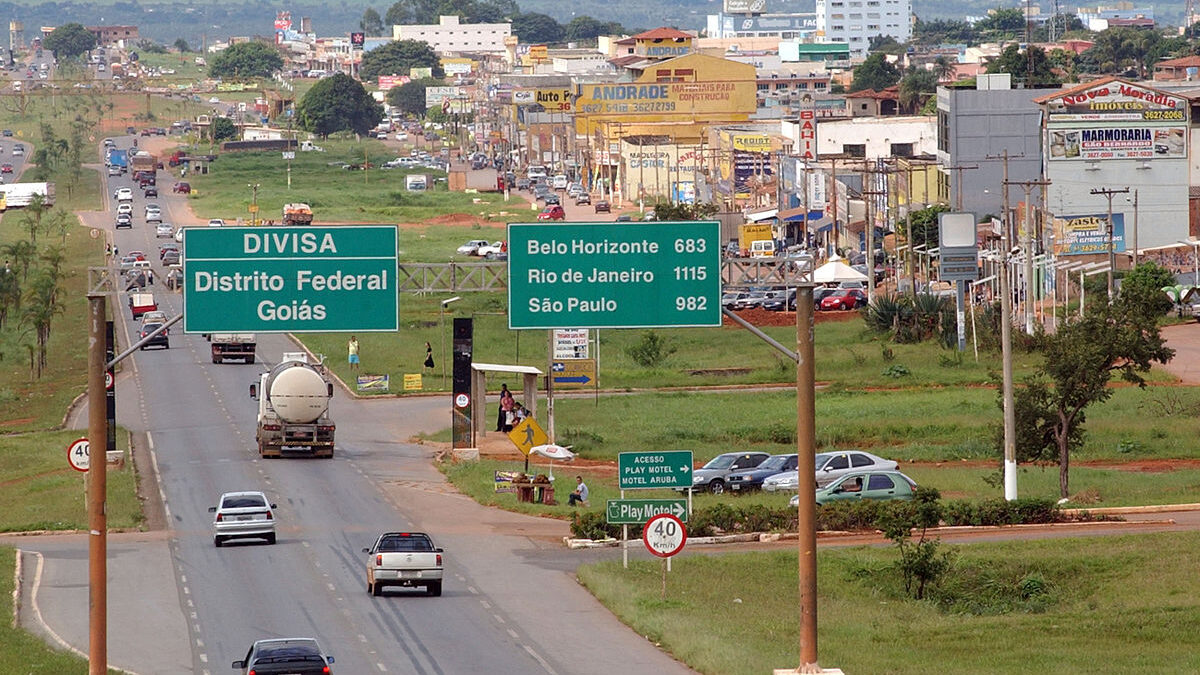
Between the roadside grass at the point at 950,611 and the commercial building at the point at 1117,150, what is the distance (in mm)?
62696

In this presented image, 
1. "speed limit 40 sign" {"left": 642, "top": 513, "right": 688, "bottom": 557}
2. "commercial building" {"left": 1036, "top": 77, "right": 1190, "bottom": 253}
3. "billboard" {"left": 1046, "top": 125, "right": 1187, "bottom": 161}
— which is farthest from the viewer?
"billboard" {"left": 1046, "top": 125, "right": 1187, "bottom": 161}

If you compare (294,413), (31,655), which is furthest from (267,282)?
(294,413)

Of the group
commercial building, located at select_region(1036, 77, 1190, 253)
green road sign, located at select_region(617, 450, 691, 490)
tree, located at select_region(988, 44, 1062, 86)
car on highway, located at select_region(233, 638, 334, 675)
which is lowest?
car on highway, located at select_region(233, 638, 334, 675)

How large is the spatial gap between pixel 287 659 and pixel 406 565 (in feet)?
30.3

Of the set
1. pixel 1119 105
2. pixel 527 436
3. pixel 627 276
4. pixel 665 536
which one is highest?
pixel 1119 105

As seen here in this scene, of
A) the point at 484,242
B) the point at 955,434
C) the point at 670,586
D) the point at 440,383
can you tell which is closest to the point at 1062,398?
the point at 955,434

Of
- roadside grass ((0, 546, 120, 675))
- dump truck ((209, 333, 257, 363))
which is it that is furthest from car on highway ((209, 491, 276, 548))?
dump truck ((209, 333, 257, 363))

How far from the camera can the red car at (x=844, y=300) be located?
9164 cm

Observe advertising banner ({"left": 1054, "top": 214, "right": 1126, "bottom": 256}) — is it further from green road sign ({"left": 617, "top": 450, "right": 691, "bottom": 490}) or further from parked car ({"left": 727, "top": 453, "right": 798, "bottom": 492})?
green road sign ({"left": 617, "top": 450, "right": 691, "bottom": 490})

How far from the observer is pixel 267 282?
936 inches

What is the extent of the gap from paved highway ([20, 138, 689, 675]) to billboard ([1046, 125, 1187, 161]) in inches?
1920

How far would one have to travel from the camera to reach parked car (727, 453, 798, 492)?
47594 millimetres

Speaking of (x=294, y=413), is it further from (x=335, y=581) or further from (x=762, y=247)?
(x=762, y=247)

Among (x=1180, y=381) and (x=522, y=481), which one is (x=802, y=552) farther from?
(x=1180, y=381)
